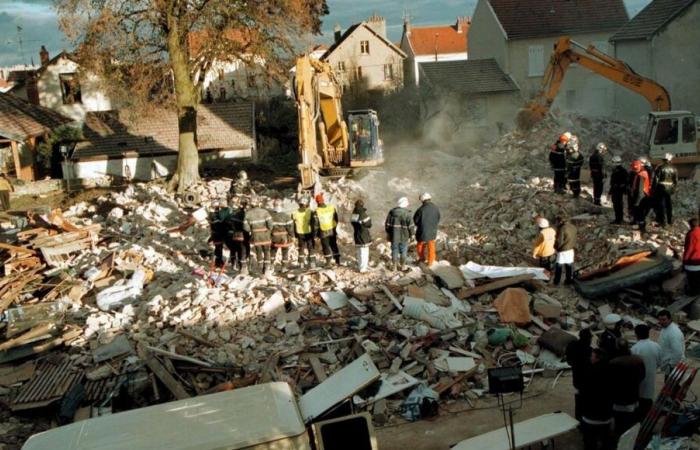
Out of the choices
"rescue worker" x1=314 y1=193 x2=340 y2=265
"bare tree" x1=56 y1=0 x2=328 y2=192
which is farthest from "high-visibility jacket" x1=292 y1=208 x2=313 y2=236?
"bare tree" x1=56 y1=0 x2=328 y2=192

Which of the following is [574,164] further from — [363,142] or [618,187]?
[363,142]

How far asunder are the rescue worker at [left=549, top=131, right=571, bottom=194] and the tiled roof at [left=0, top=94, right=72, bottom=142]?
2386 cm

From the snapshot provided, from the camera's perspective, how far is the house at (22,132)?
30.2 meters

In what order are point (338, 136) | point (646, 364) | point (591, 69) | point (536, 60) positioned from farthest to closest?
1. point (536, 60)
2. point (591, 69)
3. point (338, 136)
4. point (646, 364)

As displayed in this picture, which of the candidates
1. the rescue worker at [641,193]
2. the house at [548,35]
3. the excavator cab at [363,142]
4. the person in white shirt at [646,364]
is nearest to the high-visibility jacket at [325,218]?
the rescue worker at [641,193]

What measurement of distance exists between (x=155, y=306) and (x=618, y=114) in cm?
2856

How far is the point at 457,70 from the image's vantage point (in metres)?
38.4

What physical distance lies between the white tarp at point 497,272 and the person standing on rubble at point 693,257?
8.37 ft

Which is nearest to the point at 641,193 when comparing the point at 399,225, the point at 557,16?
the point at 399,225

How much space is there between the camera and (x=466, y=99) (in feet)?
122

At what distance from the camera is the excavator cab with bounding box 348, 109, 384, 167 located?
73.1 ft

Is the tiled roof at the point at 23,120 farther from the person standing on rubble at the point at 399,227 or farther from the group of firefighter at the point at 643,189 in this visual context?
the group of firefighter at the point at 643,189

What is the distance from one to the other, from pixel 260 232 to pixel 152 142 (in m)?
21.4

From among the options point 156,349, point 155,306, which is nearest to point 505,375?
point 156,349
